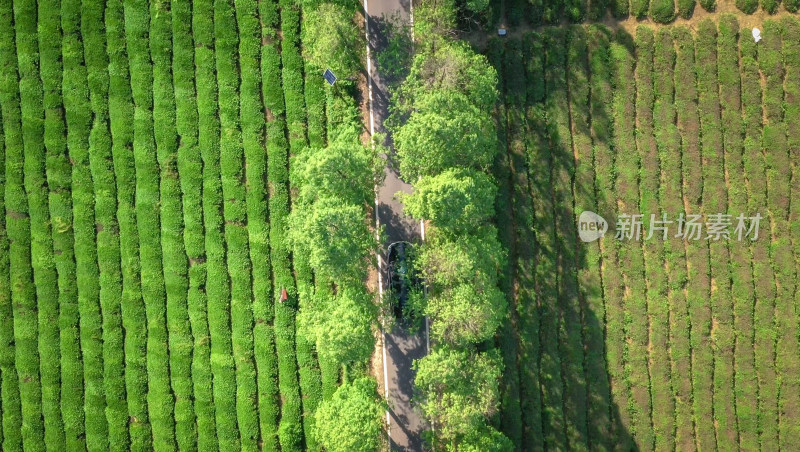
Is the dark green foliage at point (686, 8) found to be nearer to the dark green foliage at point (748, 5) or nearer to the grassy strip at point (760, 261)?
the dark green foliage at point (748, 5)

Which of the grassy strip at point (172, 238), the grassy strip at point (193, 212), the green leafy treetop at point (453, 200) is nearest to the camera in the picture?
the green leafy treetop at point (453, 200)

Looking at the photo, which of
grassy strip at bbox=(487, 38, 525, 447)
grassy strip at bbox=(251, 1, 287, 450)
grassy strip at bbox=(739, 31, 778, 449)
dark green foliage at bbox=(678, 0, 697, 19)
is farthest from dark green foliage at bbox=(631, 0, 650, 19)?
grassy strip at bbox=(251, 1, 287, 450)

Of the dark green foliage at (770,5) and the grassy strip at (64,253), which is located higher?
the dark green foliage at (770,5)

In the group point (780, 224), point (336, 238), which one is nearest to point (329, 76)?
point (336, 238)

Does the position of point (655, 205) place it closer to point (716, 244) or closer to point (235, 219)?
point (716, 244)

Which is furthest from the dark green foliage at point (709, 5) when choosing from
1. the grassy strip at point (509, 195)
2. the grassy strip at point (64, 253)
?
the grassy strip at point (64, 253)

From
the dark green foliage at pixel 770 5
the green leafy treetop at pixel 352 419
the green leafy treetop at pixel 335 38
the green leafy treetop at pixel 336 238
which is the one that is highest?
the dark green foliage at pixel 770 5

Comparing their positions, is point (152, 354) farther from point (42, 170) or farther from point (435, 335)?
point (435, 335)
